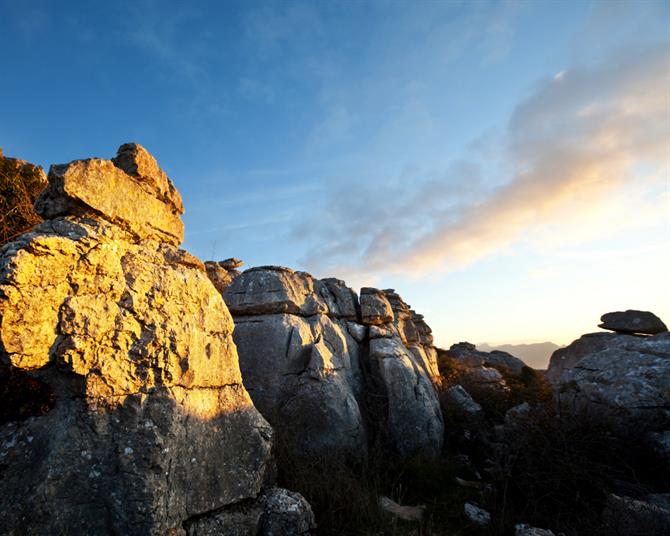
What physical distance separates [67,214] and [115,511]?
3.33 m

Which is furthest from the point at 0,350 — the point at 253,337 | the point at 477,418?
the point at 477,418

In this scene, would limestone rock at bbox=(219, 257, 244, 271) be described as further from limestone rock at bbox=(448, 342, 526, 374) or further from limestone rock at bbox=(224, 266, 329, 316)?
limestone rock at bbox=(448, 342, 526, 374)

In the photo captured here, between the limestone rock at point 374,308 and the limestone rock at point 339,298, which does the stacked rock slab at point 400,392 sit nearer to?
the limestone rock at point 374,308

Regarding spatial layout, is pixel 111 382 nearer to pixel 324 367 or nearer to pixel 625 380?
pixel 324 367

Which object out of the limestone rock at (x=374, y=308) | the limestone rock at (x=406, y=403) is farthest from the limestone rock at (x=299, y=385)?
the limestone rock at (x=374, y=308)

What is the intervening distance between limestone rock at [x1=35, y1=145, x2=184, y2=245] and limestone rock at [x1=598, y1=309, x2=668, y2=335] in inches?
958

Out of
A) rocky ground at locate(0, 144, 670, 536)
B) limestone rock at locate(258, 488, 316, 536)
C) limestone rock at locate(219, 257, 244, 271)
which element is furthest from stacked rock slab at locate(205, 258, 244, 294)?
limestone rock at locate(258, 488, 316, 536)

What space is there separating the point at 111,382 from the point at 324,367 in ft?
18.8

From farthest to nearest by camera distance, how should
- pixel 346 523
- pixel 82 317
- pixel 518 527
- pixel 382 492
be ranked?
pixel 382 492
pixel 518 527
pixel 346 523
pixel 82 317

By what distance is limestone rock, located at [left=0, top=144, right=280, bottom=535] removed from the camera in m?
3.31

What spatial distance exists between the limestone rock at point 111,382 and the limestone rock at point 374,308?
7.96 m

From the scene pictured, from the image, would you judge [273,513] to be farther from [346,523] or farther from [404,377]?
[404,377]

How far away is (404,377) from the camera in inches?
426

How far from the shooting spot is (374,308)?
509 inches
